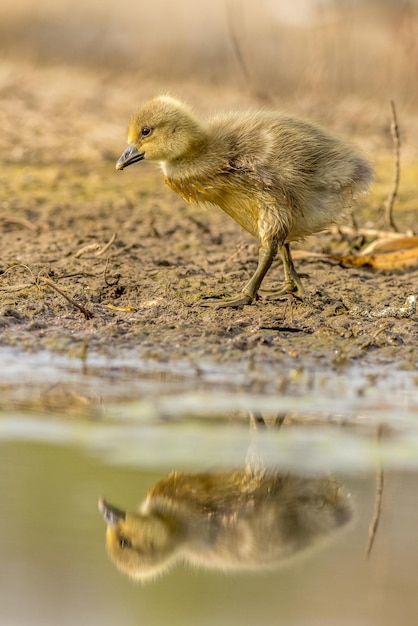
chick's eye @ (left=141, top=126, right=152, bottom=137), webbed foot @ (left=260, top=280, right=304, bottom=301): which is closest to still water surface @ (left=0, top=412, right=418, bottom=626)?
webbed foot @ (left=260, top=280, right=304, bottom=301)

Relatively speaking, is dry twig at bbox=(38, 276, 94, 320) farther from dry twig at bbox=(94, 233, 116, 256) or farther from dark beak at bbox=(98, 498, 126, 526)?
dark beak at bbox=(98, 498, 126, 526)

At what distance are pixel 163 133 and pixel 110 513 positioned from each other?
3.00 m

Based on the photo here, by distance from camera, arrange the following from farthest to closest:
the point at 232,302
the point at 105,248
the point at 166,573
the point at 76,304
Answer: the point at 105,248, the point at 232,302, the point at 76,304, the point at 166,573

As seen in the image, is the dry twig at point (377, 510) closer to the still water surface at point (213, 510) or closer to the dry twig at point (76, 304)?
the still water surface at point (213, 510)

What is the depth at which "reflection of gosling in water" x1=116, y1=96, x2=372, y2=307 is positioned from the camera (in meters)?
5.53

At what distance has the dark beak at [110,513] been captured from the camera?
10.0 feet

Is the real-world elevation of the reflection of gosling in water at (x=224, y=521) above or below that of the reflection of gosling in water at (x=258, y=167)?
below

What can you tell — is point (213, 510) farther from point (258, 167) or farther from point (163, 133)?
point (163, 133)

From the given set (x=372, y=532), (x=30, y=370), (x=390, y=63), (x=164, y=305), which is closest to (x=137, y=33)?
(x=390, y=63)

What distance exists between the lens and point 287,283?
5988mm

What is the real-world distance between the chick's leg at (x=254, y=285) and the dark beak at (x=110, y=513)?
2.57 metres

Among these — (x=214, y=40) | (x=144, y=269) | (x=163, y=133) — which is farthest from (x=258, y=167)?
(x=214, y=40)

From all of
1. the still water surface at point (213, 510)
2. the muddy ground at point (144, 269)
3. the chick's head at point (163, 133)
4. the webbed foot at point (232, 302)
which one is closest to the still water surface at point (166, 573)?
the still water surface at point (213, 510)

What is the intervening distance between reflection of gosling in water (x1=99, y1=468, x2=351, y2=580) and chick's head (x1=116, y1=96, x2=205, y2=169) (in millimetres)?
2533
